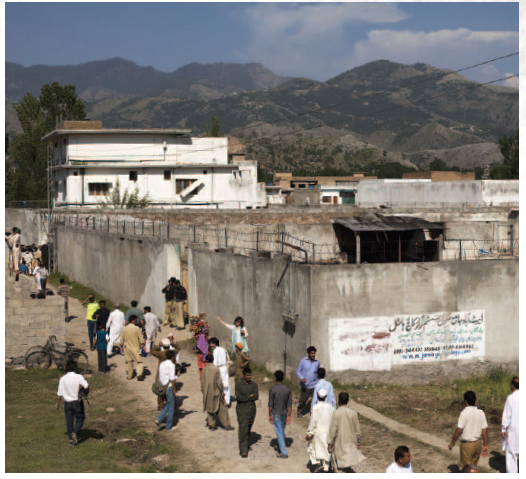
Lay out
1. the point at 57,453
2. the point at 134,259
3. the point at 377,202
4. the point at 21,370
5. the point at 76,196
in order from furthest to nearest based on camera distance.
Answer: the point at 377,202
the point at 76,196
the point at 134,259
the point at 21,370
the point at 57,453

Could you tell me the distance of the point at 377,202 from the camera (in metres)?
69.6

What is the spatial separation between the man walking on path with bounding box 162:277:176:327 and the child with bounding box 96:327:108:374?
15.0 feet

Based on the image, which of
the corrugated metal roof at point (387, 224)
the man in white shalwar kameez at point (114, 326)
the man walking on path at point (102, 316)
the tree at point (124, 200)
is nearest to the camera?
the man in white shalwar kameez at point (114, 326)

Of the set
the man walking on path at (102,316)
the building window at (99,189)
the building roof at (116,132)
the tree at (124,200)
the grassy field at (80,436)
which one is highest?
the building roof at (116,132)

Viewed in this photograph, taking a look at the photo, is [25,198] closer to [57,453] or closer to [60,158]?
[60,158]

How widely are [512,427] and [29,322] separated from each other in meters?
12.2

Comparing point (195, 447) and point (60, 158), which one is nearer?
point (195, 447)

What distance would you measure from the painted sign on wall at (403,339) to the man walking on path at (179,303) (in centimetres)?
729

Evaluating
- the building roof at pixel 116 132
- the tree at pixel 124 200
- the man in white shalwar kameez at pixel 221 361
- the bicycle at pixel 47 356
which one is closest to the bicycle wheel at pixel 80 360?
the bicycle at pixel 47 356

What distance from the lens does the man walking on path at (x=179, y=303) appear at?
68.7ft

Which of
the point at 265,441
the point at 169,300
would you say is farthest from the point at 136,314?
the point at 265,441

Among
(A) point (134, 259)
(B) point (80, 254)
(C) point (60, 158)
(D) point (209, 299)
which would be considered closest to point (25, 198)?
(C) point (60, 158)

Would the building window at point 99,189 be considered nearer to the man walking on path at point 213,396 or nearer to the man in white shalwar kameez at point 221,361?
the man in white shalwar kameez at point 221,361
